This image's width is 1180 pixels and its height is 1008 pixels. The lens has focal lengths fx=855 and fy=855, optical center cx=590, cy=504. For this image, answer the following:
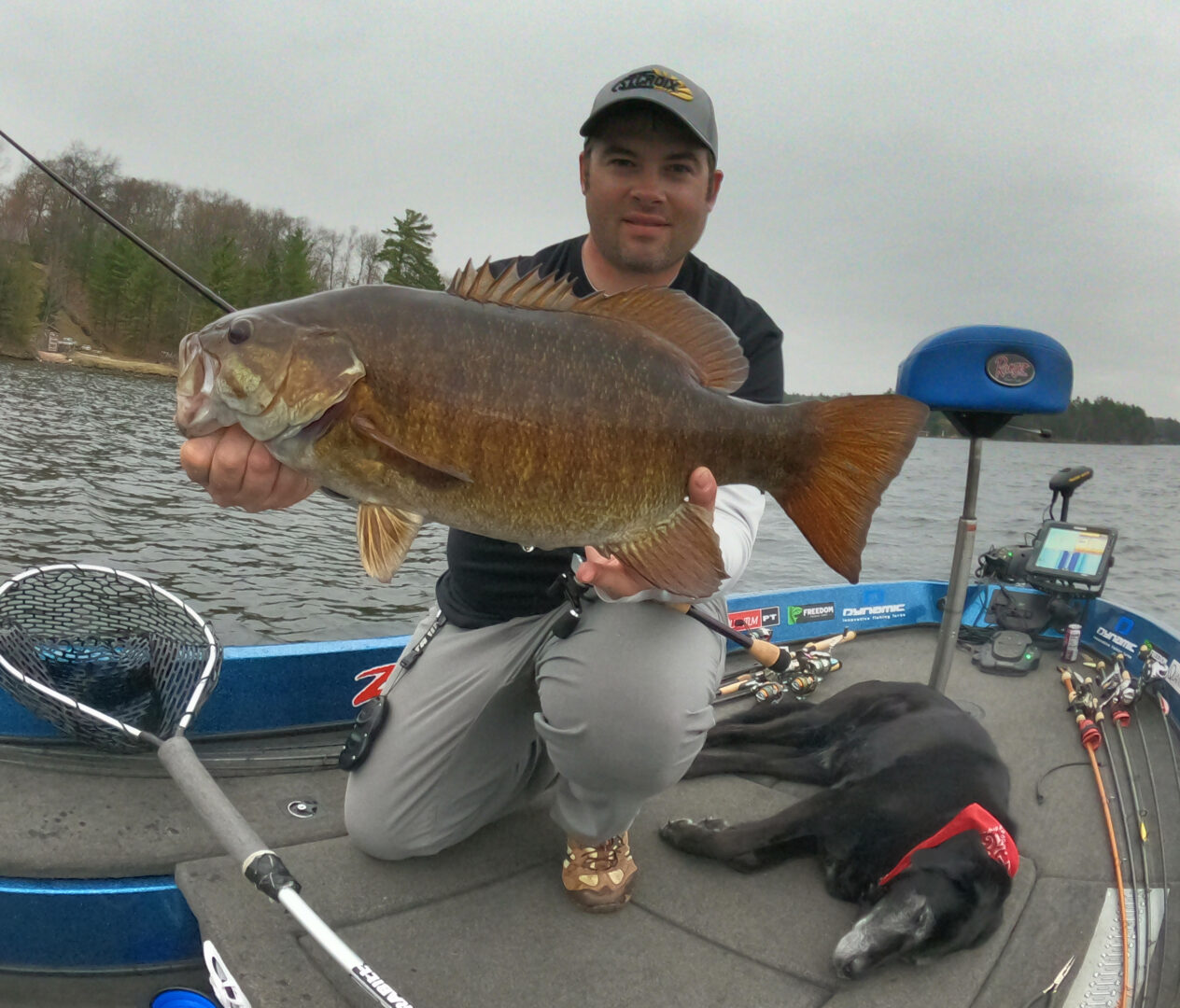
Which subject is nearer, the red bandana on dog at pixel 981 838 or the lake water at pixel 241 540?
the red bandana on dog at pixel 981 838

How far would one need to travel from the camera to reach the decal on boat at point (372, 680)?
12.8 ft

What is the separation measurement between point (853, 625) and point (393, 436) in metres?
4.73

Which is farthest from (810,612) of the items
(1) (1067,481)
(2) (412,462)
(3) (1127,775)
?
(2) (412,462)

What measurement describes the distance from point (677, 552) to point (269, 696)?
2.26 meters

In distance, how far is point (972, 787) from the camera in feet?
10.5

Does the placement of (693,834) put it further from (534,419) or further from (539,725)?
(534,419)

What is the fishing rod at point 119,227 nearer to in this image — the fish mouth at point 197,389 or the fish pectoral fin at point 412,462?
the fish mouth at point 197,389

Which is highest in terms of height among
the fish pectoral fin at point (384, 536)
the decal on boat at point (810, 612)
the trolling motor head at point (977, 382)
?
the trolling motor head at point (977, 382)

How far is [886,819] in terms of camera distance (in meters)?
3.10

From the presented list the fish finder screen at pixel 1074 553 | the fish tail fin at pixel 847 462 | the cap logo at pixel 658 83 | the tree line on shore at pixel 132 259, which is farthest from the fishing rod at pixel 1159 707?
the tree line on shore at pixel 132 259

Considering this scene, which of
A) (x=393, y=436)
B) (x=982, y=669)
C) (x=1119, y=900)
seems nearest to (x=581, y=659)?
(x=393, y=436)

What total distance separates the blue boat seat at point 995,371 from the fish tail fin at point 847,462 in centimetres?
233

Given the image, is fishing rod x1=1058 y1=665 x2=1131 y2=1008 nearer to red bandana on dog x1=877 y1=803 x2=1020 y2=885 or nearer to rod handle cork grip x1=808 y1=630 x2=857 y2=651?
red bandana on dog x1=877 y1=803 x2=1020 y2=885

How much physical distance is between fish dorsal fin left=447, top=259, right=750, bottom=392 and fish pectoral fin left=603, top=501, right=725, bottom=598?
373 mm
